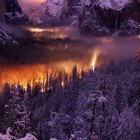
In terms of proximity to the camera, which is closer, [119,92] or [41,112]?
[119,92]

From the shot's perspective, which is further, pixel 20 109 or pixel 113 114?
pixel 113 114

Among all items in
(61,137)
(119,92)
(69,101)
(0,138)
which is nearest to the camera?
(0,138)

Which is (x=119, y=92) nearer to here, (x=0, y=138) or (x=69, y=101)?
(x=69, y=101)

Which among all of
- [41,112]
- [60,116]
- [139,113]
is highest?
[139,113]

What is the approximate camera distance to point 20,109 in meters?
37.5

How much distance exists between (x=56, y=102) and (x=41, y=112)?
1909 cm

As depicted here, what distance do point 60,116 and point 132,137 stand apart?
40055mm

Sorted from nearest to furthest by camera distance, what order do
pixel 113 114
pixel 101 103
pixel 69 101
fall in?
pixel 101 103, pixel 113 114, pixel 69 101

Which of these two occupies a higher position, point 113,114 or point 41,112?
point 113,114

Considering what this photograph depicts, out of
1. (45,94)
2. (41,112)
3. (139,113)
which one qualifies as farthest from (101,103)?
(45,94)

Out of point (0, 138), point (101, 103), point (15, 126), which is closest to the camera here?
point (0, 138)

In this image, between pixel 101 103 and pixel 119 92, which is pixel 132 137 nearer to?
pixel 101 103

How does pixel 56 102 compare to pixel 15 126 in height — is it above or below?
below

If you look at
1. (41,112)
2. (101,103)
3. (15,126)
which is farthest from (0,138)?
(41,112)
